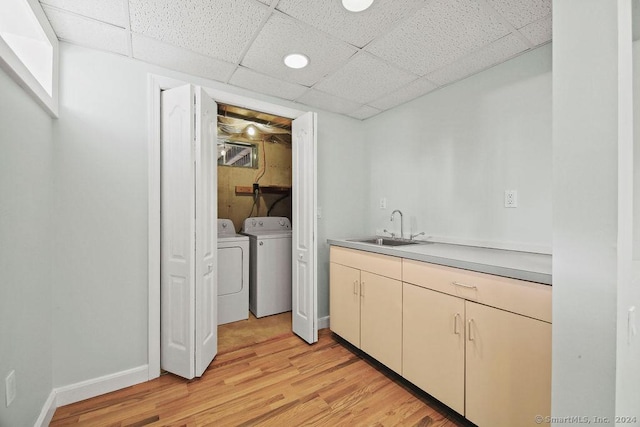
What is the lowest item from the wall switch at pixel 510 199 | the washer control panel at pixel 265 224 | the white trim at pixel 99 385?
the white trim at pixel 99 385

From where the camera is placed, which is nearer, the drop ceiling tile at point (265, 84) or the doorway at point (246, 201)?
the drop ceiling tile at point (265, 84)

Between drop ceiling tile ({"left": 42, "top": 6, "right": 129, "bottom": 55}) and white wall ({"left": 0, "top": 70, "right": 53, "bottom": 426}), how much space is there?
507 millimetres

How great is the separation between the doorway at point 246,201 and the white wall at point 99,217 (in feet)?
2.44

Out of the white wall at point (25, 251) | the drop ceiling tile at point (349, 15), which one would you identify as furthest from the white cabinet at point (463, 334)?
the white wall at point (25, 251)

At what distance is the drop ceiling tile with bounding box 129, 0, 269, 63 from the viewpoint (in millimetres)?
1321

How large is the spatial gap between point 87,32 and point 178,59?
0.47 m

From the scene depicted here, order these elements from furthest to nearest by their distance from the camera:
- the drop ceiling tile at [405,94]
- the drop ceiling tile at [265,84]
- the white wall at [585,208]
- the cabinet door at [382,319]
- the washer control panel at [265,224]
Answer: the washer control panel at [265,224]
the drop ceiling tile at [405,94]
the drop ceiling tile at [265,84]
the cabinet door at [382,319]
the white wall at [585,208]

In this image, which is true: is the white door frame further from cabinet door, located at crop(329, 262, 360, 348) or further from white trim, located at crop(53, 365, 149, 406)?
cabinet door, located at crop(329, 262, 360, 348)

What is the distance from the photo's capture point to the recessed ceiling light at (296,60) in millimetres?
1762

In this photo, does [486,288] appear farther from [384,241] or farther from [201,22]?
[201,22]

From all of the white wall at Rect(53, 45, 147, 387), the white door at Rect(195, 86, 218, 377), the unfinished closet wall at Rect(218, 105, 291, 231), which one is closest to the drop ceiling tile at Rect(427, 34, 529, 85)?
the white door at Rect(195, 86, 218, 377)

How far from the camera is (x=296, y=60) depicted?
1.81 meters

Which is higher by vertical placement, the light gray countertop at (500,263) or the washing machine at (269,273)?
the light gray countertop at (500,263)

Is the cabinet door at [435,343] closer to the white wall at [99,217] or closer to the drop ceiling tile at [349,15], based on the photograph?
the drop ceiling tile at [349,15]
